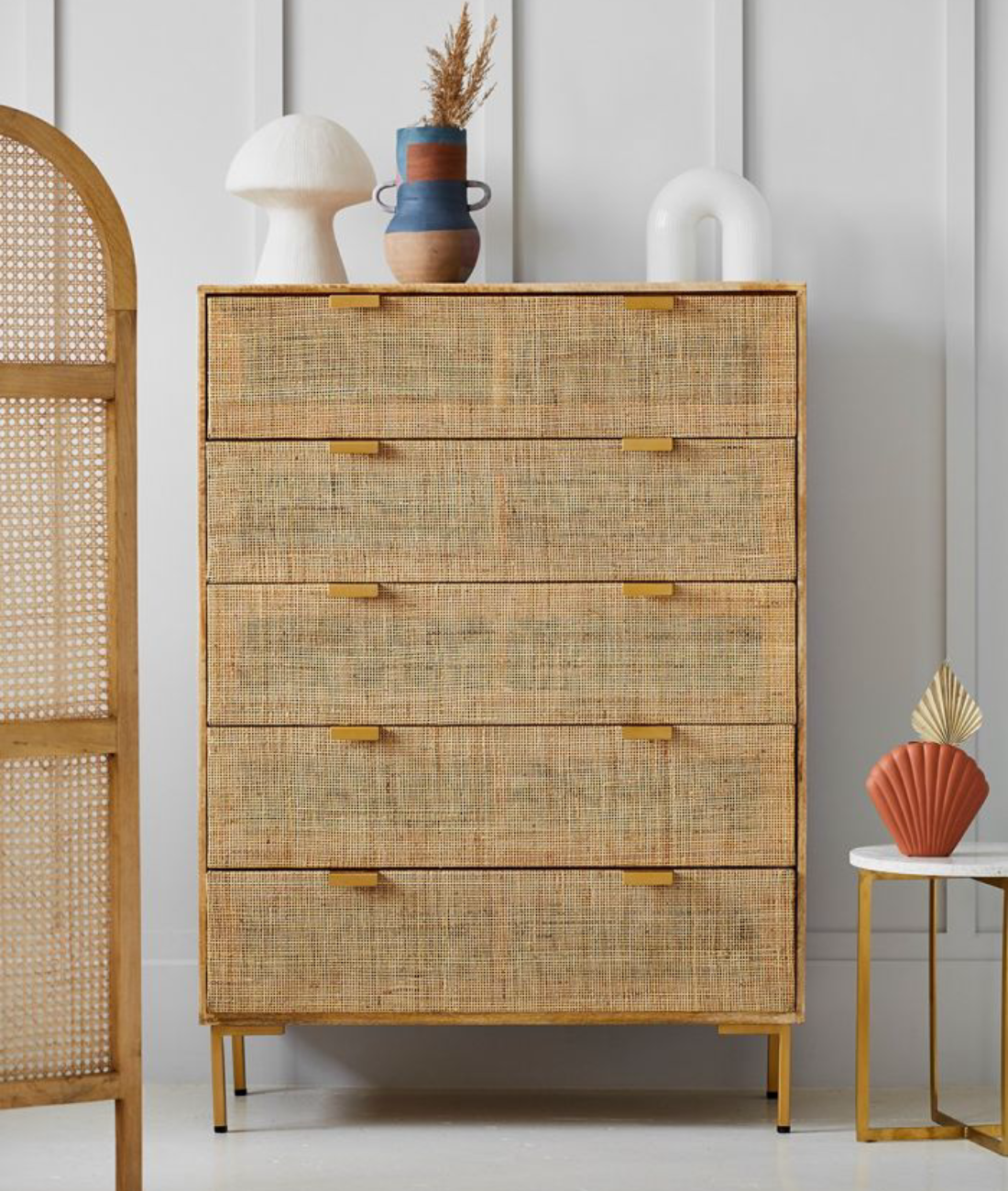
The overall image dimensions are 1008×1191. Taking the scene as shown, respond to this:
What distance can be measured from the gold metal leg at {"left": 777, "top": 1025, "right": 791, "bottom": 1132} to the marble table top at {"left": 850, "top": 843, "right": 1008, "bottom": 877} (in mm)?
324

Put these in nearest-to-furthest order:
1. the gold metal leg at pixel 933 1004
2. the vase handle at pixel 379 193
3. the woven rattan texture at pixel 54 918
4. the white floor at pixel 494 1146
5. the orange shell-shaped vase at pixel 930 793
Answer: the woven rattan texture at pixel 54 918, the white floor at pixel 494 1146, the orange shell-shaped vase at pixel 930 793, the gold metal leg at pixel 933 1004, the vase handle at pixel 379 193

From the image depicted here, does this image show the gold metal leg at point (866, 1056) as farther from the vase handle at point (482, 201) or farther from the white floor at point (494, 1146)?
the vase handle at point (482, 201)

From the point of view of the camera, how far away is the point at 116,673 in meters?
2.40

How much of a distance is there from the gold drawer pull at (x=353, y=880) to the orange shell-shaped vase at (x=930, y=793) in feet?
2.92

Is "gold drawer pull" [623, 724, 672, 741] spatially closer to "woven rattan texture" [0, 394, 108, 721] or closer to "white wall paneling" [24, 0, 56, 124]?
"woven rattan texture" [0, 394, 108, 721]

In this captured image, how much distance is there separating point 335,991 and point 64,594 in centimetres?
83

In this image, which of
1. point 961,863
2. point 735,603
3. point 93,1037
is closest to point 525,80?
point 735,603

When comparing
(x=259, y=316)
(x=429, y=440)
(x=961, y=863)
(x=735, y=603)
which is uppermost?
(x=259, y=316)

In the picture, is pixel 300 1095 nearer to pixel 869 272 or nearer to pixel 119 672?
pixel 119 672

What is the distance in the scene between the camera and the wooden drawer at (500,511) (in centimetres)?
269

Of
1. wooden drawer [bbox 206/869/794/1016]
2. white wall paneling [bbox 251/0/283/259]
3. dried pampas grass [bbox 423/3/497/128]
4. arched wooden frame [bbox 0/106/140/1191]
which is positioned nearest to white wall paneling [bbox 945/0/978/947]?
wooden drawer [bbox 206/869/794/1016]

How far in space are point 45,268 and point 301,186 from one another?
661mm

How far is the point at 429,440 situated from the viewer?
2689mm

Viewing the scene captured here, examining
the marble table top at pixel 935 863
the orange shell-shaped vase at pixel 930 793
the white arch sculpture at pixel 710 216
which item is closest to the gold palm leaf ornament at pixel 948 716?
the orange shell-shaped vase at pixel 930 793
